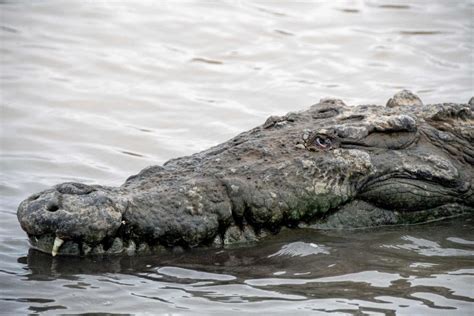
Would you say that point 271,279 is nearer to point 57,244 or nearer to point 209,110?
point 57,244

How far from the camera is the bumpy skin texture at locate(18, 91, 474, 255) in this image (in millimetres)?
5758

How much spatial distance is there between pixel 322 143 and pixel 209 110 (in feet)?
14.7

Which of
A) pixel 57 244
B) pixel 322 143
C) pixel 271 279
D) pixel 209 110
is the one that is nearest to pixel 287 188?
pixel 322 143

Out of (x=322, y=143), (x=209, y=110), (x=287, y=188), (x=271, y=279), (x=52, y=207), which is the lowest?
(x=271, y=279)

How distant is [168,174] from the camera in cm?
625

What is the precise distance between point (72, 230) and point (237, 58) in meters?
7.27

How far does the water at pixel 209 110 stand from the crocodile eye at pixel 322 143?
2.01ft

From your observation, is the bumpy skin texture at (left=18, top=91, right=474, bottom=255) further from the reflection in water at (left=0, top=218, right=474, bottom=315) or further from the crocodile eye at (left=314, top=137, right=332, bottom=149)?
the reflection in water at (left=0, top=218, right=474, bottom=315)

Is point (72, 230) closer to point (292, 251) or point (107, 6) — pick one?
point (292, 251)

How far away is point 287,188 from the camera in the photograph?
614cm

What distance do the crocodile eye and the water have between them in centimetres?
61

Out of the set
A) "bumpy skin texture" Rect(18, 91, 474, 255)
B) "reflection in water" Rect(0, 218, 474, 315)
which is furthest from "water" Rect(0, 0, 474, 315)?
"bumpy skin texture" Rect(18, 91, 474, 255)

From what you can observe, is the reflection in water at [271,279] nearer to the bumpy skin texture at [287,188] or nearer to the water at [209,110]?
the water at [209,110]

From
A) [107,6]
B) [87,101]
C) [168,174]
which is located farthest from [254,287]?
[107,6]
